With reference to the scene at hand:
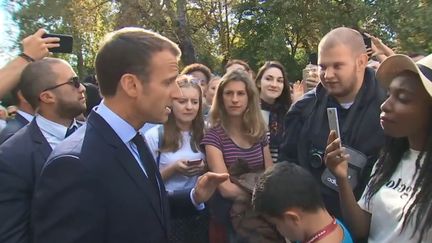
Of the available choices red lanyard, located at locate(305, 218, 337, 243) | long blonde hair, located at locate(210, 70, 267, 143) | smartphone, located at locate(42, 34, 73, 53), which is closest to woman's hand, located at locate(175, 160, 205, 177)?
long blonde hair, located at locate(210, 70, 267, 143)

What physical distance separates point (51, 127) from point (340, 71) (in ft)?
6.09

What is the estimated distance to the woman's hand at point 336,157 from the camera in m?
2.44

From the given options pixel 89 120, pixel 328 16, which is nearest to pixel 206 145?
pixel 89 120

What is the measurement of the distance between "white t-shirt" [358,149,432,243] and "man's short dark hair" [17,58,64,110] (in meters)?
2.11

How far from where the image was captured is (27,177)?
2.32 m

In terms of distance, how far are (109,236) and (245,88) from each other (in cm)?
251

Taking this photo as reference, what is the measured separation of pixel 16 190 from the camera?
228 centimetres

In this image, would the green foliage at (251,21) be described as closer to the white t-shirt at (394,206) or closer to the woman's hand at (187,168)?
the woman's hand at (187,168)

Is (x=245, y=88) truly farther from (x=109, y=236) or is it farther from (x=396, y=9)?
(x=396, y=9)

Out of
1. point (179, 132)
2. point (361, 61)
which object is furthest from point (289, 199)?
point (179, 132)

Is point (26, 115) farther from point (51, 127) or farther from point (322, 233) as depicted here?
point (322, 233)

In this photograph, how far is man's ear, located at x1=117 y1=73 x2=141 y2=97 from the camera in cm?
193

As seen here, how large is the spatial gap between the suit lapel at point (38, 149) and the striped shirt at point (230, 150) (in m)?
1.53

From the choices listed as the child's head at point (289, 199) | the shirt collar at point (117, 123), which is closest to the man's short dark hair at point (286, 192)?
the child's head at point (289, 199)
